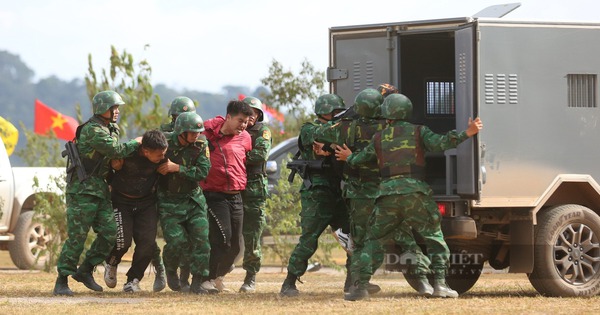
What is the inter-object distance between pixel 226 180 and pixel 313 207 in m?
→ 1.06

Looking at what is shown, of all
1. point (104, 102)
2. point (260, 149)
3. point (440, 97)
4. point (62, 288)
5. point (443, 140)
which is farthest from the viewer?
point (440, 97)

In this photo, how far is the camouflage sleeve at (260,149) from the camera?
44.0 feet

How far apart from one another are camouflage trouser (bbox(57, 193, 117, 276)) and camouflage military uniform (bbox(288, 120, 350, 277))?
67.8 inches

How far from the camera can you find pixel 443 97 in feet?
46.9

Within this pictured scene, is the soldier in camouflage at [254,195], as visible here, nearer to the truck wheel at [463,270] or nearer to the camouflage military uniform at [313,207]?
the camouflage military uniform at [313,207]

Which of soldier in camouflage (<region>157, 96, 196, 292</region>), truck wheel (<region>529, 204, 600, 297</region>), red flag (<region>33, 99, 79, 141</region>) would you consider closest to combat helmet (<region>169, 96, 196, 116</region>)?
soldier in camouflage (<region>157, 96, 196, 292</region>)

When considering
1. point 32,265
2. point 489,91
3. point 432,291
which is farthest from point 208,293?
point 32,265

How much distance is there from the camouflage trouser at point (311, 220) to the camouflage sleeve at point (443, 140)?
124cm

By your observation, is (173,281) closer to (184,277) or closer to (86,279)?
(184,277)

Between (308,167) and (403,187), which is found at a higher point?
(308,167)

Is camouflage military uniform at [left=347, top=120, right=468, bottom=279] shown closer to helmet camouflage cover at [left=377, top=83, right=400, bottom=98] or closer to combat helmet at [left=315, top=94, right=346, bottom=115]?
helmet camouflage cover at [left=377, top=83, right=400, bottom=98]

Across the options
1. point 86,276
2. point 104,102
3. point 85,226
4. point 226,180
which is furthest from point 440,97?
point 86,276

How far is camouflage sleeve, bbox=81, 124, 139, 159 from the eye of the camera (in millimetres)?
12539

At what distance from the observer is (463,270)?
13484 millimetres
